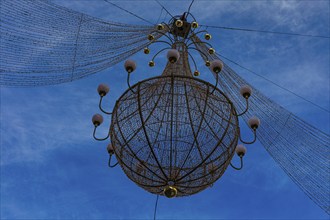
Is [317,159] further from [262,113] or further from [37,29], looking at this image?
[37,29]

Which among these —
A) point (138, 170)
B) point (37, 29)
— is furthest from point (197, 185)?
point (37, 29)

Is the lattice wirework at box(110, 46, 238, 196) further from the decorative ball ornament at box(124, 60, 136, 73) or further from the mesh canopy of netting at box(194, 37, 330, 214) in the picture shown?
the mesh canopy of netting at box(194, 37, 330, 214)

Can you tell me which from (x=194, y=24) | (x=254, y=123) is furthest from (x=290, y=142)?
(x=194, y=24)

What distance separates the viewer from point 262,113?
3.86m

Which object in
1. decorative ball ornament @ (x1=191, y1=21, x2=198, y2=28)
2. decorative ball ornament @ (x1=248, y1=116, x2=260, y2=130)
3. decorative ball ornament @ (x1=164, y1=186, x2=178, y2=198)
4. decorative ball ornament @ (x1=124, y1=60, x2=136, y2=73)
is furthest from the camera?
decorative ball ornament @ (x1=191, y1=21, x2=198, y2=28)

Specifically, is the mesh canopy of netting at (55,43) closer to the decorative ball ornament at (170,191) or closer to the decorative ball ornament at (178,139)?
the decorative ball ornament at (178,139)

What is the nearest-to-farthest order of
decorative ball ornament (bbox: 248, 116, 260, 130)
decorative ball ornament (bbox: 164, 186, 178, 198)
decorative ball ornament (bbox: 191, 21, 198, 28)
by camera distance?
decorative ball ornament (bbox: 164, 186, 178, 198) → decorative ball ornament (bbox: 248, 116, 260, 130) → decorative ball ornament (bbox: 191, 21, 198, 28)

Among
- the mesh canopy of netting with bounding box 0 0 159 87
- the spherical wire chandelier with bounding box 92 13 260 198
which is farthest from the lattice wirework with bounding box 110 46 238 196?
the mesh canopy of netting with bounding box 0 0 159 87

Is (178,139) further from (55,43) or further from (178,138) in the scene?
(55,43)

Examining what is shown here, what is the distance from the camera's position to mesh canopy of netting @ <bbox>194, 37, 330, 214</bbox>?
367 cm

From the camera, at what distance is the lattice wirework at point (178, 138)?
119 inches

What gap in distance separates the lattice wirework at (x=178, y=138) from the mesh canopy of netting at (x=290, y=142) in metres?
0.56

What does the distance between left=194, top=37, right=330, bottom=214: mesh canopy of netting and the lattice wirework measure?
0.56 meters

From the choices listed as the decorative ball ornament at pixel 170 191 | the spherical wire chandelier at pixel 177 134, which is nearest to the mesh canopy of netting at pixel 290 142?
the spherical wire chandelier at pixel 177 134
